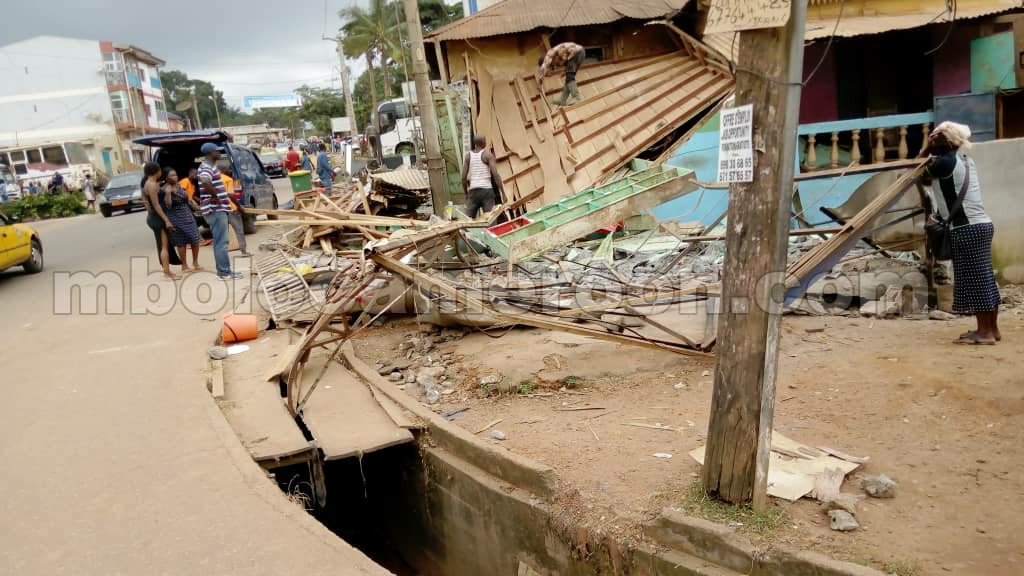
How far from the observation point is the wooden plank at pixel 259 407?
4727 mm

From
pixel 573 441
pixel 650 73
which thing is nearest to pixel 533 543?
pixel 573 441

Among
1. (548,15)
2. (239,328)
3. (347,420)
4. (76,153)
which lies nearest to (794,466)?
(347,420)

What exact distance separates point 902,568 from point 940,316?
4.05 meters

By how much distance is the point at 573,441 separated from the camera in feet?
15.3

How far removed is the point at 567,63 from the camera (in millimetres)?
11742

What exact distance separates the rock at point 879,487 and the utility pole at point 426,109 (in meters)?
8.91

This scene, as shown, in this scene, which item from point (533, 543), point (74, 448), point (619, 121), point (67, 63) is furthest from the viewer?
point (67, 63)

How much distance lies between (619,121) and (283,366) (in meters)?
8.16

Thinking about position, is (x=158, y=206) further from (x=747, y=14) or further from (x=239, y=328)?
(x=747, y=14)

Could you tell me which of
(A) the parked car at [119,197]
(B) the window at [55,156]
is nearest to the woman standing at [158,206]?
(A) the parked car at [119,197]

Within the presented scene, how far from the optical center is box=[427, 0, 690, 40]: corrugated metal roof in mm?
12266

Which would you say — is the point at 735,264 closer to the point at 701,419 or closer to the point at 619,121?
the point at 701,419

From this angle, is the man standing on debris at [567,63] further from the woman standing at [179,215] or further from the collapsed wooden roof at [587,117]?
the woman standing at [179,215]

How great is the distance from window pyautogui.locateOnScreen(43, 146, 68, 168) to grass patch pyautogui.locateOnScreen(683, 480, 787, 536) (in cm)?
4404
